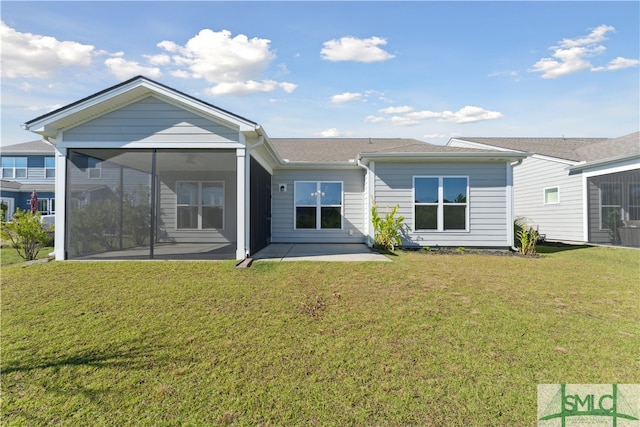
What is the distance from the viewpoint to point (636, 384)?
2553 mm

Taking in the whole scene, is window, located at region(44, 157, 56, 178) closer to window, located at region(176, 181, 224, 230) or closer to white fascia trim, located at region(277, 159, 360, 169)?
window, located at region(176, 181, 224, 230)

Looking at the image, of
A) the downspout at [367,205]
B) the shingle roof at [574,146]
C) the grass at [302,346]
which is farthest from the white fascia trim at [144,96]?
the shingle roof at [574,146]

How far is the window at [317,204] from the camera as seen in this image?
11.4m

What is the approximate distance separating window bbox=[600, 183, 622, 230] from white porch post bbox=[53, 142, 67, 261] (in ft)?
55.1

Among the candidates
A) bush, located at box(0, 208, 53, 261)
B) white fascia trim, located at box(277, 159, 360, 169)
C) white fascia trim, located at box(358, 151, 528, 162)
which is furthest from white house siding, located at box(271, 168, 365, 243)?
bush, located at box(0, 208, 53, 261)

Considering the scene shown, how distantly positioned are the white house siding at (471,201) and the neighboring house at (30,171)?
878 inches

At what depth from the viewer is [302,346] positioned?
10.5 feet

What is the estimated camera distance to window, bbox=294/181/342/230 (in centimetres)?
1138

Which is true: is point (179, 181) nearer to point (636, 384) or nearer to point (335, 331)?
point (335, 331)

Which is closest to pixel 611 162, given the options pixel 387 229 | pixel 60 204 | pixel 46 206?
pixel 387 229

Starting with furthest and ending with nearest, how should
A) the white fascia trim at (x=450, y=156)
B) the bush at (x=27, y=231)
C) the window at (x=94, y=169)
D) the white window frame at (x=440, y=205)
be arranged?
1. the window at (x=94, y=169)
2. the white window frame at (x=440, y=205)
3. the white fascia trim at (x=450, y=156)
4. the bush at (x=27, y=231)

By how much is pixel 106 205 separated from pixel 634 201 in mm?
17779

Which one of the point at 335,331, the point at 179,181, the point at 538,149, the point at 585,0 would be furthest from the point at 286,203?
the point at 538,149

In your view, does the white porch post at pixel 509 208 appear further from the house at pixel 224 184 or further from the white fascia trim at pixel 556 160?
the white fascia trim at pixel 556 160
